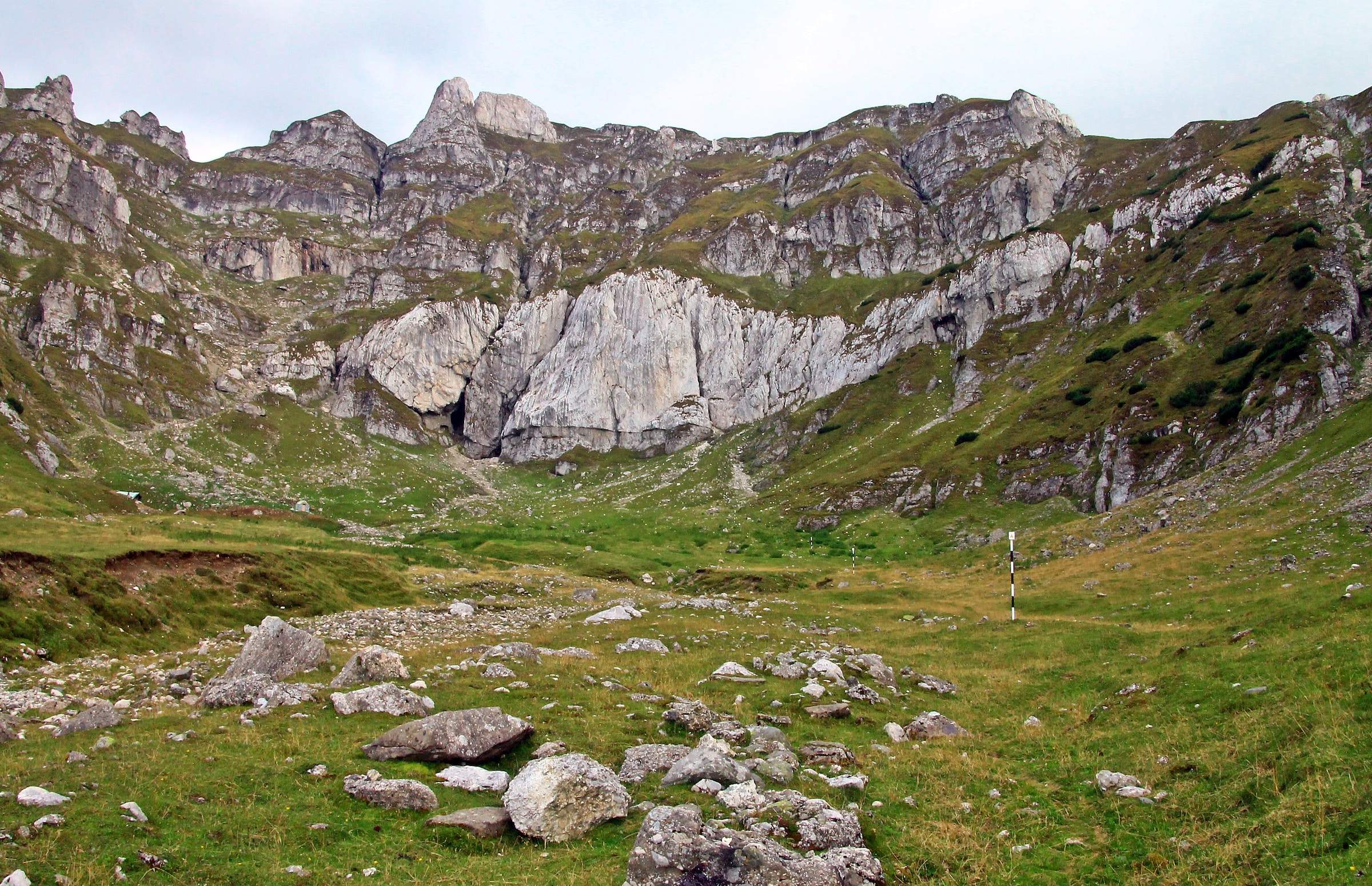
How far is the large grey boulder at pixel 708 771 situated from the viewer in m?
11.1

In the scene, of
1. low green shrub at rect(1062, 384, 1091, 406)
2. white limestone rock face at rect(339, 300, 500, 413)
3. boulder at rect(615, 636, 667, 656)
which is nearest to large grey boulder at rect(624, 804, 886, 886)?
Result: boulder at rect(615, 636, 667, 656)

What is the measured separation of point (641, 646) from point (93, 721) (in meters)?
16.1

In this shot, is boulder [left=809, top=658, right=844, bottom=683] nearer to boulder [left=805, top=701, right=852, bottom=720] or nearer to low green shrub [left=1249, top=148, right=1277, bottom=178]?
boulder [left=805, top=701, right=852, bottom=720]

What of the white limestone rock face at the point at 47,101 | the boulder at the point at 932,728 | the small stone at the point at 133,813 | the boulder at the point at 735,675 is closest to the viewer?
Answer: the small stone at the point at 133,813

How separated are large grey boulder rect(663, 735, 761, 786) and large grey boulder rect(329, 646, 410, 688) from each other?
933cm

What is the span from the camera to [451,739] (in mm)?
11773

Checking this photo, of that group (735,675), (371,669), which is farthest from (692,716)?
(371,669)

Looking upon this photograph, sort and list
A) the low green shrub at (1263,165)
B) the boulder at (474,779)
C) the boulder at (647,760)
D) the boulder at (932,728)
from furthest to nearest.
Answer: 1. the low green shrub at (1263,165)
2. the boulder at (932,728)
3. the boulder at (647,760)
4. the boulder at (474,779)

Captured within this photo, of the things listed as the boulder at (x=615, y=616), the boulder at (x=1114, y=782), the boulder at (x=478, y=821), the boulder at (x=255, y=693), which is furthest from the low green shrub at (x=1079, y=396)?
the boulder at (x=478, y=821)

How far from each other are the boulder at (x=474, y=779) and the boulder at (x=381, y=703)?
12.7 feet

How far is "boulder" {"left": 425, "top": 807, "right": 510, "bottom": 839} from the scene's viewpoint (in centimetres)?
916

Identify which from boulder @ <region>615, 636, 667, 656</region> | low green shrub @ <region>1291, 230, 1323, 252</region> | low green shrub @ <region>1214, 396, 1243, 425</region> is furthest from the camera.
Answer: low green shrub @ <region>1291, 230, 1323, 252</region>

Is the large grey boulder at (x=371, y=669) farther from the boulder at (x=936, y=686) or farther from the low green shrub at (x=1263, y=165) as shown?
the low green shrub at (x=1263, y=165)

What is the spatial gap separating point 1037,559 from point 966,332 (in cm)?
9524
